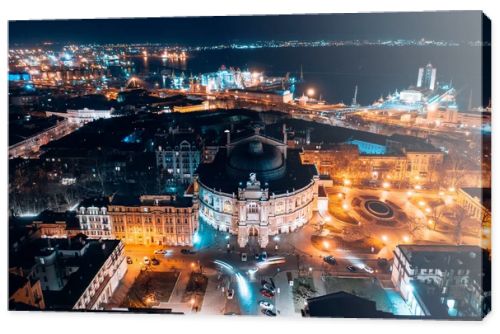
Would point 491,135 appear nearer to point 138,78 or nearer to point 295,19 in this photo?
point 295,19

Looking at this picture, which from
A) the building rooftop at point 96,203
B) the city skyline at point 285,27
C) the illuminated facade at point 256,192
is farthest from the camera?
the illuminated facade at point 256,192

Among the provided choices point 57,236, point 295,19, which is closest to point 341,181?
point 295,19

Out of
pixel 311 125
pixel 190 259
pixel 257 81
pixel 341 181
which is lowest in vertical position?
pixel 190 259

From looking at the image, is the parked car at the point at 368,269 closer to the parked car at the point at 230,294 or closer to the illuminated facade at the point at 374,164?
the parked car at the point at 230,294

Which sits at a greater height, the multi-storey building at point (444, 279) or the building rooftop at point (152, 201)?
the building rooftop at point (152, 201)

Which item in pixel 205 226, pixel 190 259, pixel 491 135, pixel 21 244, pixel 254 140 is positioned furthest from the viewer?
pixel 254 140

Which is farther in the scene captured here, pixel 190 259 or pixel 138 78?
pixel 138 78

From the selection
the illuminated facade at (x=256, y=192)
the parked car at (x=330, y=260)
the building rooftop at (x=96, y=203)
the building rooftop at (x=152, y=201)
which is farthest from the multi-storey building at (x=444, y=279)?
the building rooftop at (x=96, y=203)

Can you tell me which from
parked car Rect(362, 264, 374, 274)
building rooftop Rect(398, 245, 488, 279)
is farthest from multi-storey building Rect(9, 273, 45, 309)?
building rooftop Rect(398, 245, 488, 279)
